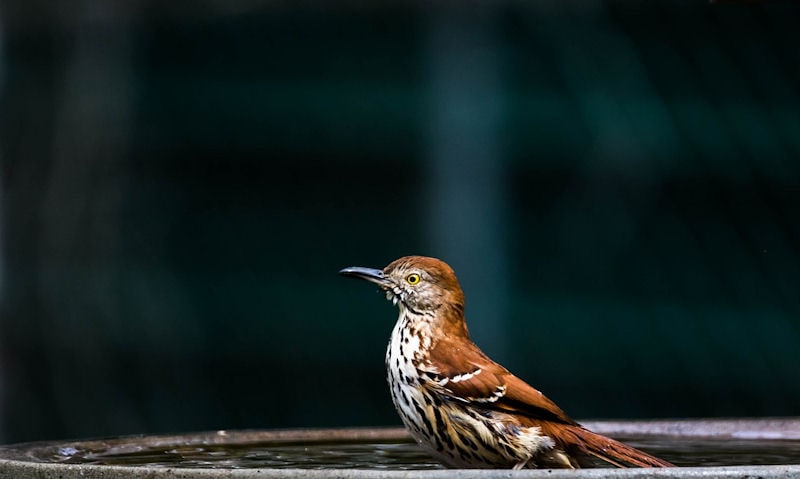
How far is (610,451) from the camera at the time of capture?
13.6 ft

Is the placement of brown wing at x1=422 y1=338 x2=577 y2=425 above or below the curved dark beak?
below

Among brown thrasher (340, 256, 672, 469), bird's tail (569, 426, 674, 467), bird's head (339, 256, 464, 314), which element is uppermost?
bird's head (339, 256, 464, 314)

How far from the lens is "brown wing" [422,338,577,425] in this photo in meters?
4.32

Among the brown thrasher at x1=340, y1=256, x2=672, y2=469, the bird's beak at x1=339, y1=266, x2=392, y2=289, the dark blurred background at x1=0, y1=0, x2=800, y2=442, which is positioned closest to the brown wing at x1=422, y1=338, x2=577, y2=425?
the brown thrasher at x1=340, y1=256, x2=672, y2=469

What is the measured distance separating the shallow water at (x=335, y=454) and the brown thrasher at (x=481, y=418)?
0.77 feet

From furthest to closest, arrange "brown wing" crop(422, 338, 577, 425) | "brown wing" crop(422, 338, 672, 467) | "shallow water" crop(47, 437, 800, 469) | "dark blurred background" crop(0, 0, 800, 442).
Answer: "dark blurred background" crop(0, 0, 800, 442) < "shallow water" crop(47, 437, 800, 469) < "brown wing" crop(422, 338, 577, 425) < "brown wing" crop(422, 338, 672, 467)

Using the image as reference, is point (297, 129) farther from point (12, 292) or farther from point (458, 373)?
point (458, 373)

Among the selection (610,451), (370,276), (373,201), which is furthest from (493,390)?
(373,201)

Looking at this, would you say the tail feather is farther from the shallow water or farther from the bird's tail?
the shallow water

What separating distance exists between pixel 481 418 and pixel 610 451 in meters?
Result: 0.39

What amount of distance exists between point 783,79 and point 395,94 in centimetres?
268

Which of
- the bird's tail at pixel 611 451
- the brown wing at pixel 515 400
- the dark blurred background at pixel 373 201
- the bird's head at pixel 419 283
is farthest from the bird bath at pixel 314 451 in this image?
the dark blurred background at pixel 373 201

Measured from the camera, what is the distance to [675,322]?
9953mm

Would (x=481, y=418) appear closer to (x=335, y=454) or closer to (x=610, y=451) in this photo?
(x=610, y=451)
